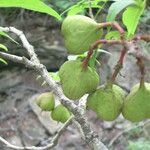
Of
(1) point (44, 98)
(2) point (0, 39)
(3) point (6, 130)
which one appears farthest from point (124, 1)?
(2) point (0, 39)

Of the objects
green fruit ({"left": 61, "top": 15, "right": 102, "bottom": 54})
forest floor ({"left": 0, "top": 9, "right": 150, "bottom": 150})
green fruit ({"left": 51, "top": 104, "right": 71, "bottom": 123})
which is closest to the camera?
green fruit ({"left": 61, "top": 15, "right": 102, "bottom": 54})

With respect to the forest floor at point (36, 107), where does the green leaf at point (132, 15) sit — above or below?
above

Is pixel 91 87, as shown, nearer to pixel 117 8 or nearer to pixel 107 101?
pixel 107 101

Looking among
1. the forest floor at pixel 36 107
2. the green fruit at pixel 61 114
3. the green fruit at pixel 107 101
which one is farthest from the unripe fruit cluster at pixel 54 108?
the forest floor at pixel 36 107

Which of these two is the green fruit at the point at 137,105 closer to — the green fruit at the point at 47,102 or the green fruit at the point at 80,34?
the green fruit at the point at 80,34

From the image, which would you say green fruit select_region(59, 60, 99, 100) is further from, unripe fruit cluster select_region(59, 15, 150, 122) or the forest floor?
the forest floor

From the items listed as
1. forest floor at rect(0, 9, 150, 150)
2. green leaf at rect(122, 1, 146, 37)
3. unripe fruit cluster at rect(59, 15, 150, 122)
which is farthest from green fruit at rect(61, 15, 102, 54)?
forest floor at rect(0, 9, 150, 150)

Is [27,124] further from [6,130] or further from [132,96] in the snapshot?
[132,96]

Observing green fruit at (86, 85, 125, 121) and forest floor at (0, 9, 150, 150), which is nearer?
green fruit at (86, 85, 125, 121)
